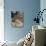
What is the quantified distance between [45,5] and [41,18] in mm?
625

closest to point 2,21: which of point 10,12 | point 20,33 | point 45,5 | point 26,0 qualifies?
point 10,12

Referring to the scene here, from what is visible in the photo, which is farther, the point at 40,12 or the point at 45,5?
the point at 40,12

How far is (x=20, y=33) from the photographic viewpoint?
4.93 metres

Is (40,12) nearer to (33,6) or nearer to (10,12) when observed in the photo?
(33,6)

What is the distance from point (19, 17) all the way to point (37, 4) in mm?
824

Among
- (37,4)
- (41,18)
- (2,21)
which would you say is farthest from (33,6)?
(2,21)

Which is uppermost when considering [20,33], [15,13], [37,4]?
[37,4]

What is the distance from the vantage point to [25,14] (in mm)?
4922

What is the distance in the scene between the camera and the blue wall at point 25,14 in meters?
4.87

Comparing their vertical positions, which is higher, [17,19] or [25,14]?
[25,14]

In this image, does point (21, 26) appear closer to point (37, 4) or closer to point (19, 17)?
point (19, 17)

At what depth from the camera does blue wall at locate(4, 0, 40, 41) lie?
487 centimetres

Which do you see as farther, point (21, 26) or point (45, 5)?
point (21, 26)

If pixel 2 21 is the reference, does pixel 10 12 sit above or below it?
above
